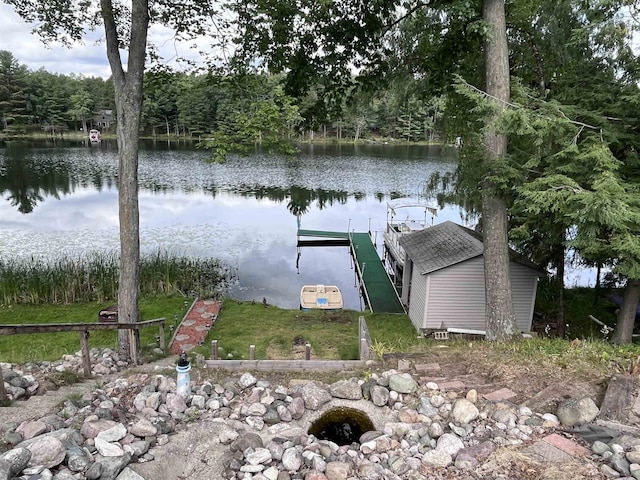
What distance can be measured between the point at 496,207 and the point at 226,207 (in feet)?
70.0

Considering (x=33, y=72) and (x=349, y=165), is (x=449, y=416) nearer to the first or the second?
(x=349, y=165)

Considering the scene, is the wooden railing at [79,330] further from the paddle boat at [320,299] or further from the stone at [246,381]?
the paddle boat at [320,299]

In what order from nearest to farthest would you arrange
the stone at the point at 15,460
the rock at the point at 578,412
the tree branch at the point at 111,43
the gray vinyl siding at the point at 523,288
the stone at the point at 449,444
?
the stone at the point at 15,460, the stone at the point at 449,444, the rock at the point at 578,412, the tree branch at the point at 111,43, the gray vinyl siding at the point at 523,288

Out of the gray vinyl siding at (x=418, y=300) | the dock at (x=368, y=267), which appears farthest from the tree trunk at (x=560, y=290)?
the dock at (x=368, y=267)

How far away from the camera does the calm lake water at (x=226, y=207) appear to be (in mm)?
18250

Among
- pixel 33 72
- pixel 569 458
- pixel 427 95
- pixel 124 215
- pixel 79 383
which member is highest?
pixel 33 72

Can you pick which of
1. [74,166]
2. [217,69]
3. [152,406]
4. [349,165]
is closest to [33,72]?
[74,166]

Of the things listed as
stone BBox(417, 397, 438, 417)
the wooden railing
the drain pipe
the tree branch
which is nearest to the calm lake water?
the tree branch

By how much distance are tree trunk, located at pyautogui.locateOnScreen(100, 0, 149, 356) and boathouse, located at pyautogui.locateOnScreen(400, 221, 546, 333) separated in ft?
21.3

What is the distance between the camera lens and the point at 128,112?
281 inches

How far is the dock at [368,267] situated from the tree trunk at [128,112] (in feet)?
26.8

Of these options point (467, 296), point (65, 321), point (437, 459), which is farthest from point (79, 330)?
point (467, 296)

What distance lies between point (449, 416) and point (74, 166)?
39.7m

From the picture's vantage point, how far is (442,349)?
602 cm
